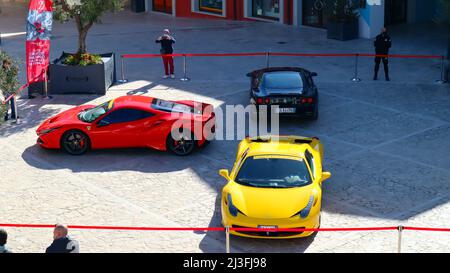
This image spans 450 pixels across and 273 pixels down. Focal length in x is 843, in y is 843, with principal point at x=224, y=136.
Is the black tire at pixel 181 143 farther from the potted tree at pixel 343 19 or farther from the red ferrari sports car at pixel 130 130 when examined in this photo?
the potted tree at pixel 343 19

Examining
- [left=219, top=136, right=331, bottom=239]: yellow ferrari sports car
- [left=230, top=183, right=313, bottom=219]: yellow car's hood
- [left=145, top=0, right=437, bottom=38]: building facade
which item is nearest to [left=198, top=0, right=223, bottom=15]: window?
[left=145, top=0, right=437, bottom=38]: building facade

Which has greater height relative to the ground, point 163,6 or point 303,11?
point 163,6

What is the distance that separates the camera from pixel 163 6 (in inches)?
1572

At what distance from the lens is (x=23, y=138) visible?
68.2 ft

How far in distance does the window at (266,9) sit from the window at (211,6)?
189 cm

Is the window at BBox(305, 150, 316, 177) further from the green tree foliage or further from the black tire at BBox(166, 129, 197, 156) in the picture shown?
the green tree foliage

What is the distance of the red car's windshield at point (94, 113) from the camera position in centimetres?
1952

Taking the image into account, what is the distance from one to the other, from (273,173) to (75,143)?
5804 millimetres

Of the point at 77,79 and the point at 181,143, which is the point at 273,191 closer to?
the point at 181,143

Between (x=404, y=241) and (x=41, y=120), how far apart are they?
11140mm

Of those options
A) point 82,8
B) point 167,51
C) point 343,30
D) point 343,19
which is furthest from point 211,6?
point 82,8

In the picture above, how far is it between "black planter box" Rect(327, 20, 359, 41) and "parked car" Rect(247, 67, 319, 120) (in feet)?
32.5

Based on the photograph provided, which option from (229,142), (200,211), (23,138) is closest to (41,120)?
(23,138)

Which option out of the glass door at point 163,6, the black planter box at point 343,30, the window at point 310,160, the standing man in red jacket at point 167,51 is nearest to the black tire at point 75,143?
the window at point 310,160
